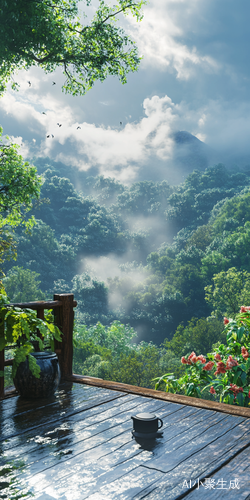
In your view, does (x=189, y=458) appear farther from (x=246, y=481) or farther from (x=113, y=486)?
(x=113, y=486)

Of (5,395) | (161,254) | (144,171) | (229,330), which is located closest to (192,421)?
(229,330)

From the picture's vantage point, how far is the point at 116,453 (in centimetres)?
177

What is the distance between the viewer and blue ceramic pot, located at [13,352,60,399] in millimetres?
2514

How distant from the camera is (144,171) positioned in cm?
7006

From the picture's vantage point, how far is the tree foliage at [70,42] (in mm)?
8273

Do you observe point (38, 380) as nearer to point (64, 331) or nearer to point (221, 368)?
point (64, 331)

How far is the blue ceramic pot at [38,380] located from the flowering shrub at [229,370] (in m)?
1.05

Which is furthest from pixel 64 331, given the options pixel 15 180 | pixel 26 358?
pixel 15 180

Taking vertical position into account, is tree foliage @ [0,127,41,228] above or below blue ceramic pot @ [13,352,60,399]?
above

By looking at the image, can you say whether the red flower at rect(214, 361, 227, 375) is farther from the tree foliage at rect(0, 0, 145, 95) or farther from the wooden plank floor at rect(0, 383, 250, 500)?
the tree foliage at rect(0, 0, 145, 95)

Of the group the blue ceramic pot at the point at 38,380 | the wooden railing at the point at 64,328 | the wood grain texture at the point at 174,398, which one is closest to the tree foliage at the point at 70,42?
the wooden railing at the point at 64,328

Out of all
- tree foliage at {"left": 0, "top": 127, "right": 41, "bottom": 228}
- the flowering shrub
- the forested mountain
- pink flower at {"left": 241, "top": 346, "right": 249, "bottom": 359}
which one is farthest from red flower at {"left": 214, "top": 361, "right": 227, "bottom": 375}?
the forested mountain

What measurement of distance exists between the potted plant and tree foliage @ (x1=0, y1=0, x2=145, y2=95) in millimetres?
7547

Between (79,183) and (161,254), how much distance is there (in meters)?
25.2
